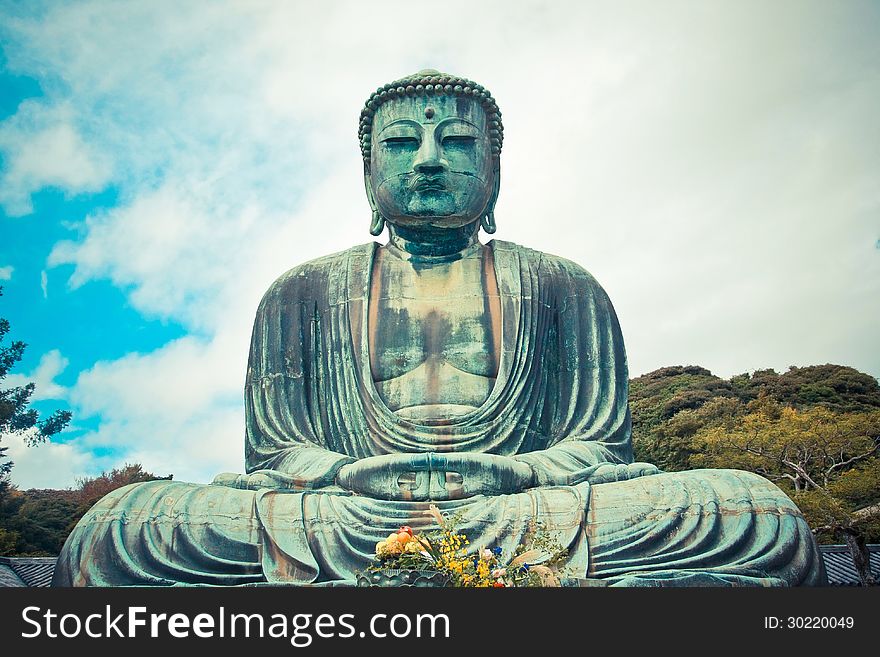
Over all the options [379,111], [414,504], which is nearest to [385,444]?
[414,504]

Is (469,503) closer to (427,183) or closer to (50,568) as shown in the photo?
(427,183)

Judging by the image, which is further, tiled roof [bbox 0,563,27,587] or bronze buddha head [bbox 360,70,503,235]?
tiled roof [bbox 0,563,27,587]

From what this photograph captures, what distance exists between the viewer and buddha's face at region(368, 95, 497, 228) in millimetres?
9125

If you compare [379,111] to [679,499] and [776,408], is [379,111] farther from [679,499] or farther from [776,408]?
[776,408]

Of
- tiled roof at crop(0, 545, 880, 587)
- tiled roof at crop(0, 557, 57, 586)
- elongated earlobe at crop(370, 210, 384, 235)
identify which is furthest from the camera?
tiled roof at crop(0, 557, 57, 586)

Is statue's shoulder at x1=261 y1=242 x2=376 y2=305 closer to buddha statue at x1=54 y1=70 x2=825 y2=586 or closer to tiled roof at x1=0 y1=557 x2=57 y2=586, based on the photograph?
buddha statue at x1=54 y1=70 x2=825 y2=586

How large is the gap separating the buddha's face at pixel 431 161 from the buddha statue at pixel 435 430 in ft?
0.05

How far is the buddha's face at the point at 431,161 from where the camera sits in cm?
912

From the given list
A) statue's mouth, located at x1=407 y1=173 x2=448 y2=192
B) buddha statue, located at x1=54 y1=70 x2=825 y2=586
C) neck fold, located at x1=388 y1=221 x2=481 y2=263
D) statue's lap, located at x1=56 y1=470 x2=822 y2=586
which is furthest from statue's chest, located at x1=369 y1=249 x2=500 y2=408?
statue's lap, located at x1=56 y1=470 x2=822 y2=586

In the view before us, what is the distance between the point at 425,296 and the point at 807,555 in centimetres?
374

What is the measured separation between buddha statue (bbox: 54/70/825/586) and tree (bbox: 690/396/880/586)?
10785 millimetres
